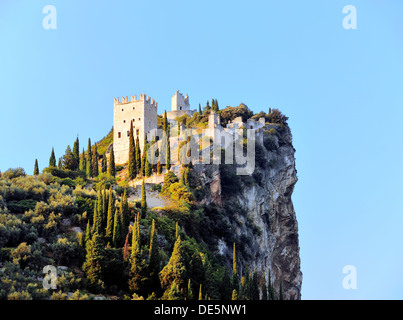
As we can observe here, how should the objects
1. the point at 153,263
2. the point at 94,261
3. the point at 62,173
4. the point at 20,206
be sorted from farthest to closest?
the point at 62,173
the point at 20,206
the point at 153,263
the point at 94,261

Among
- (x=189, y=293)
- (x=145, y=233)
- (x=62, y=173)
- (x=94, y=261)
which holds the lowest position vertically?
(x=189, y=293)

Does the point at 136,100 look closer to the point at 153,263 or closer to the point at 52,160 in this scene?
the point at 52,160

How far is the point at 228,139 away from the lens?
69.1 m

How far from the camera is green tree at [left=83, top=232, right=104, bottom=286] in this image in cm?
3484

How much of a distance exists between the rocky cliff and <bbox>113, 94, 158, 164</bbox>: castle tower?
1425 centimetres

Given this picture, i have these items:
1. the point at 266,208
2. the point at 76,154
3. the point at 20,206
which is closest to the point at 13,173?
the point at 20,206

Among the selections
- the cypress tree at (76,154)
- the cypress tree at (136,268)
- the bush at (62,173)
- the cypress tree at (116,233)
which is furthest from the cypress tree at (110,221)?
the cypress tree at (76,154)

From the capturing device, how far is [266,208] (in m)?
69.7

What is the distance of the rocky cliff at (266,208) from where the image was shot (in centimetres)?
5938

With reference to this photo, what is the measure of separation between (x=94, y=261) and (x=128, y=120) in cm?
4378

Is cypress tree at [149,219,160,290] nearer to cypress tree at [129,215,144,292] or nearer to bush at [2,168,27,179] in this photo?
cypress tree at [129,215,144,292]

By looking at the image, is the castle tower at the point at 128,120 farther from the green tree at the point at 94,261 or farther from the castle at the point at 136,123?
the green tree at the point at 94,261
